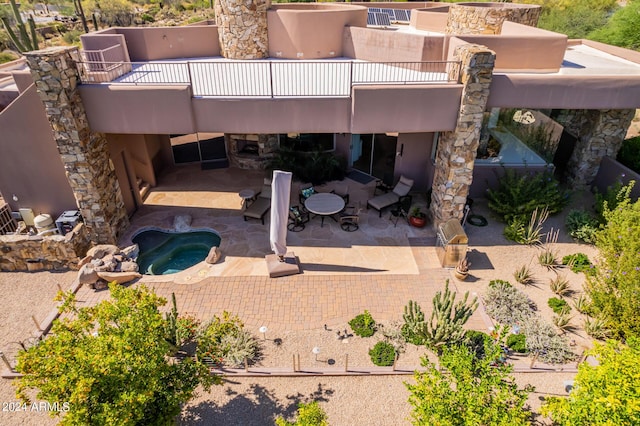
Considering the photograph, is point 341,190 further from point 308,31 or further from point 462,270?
point 308,31

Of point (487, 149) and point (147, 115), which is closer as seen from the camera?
point (147, 115)

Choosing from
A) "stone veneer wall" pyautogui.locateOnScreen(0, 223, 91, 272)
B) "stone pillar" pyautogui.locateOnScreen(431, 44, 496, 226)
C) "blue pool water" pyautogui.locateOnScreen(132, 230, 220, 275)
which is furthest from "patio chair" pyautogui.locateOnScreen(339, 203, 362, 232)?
"stone veneer wall" pyautogui.locateOnScreen(0, 223, 91, 272)

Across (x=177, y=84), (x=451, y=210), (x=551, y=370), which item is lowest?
(x=551, y=370)

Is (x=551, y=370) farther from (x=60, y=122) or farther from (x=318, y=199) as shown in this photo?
(x=60, y=122)

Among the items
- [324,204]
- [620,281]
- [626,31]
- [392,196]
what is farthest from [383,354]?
[626,31]

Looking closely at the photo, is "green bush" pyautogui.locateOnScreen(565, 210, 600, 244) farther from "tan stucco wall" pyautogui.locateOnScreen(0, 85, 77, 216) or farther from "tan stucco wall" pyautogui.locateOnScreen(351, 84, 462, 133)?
"tan stucco wall" pyautogui.locateOnScreen(0, 85, 77, 216)

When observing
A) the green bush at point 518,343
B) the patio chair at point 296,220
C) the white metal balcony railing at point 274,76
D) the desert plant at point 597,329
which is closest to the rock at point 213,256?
the patio chair at point 296,220

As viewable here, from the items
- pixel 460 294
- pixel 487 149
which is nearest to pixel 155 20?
pixel 487 149
